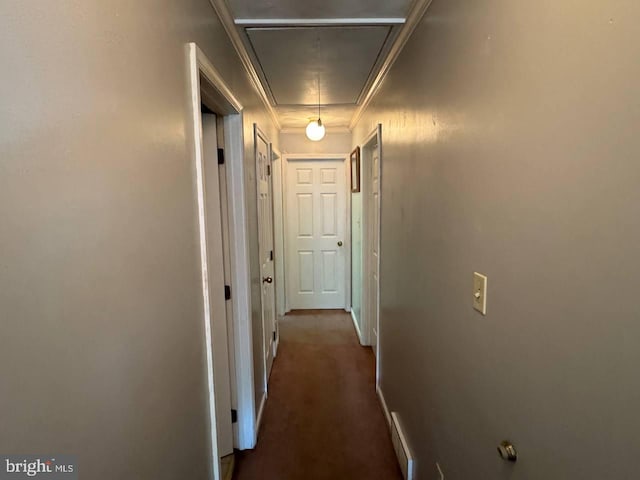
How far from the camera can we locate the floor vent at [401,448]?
1.72 metres

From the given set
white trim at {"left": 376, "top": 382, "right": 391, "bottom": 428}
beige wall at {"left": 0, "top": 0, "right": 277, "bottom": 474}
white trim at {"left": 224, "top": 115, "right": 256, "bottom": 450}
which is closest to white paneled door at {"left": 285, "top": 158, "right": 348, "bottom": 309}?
white trim at {"left": 376, "top": 382, "right": 391, "bottom": 428}

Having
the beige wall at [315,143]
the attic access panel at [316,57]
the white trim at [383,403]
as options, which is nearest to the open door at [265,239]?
the attic access panel at [316,57]

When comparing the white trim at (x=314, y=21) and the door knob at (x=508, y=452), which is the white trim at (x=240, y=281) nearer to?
the white trim at (x=314, y=21)

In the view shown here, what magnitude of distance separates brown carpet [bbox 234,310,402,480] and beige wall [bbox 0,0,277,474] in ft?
3.67

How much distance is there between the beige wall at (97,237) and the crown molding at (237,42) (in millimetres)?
396

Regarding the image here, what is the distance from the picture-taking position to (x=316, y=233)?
428 cm

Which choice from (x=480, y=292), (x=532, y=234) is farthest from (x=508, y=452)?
(x=532, y=234)

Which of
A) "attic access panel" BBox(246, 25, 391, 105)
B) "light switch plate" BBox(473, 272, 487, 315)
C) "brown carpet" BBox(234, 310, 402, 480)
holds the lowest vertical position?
"brown carpet" BBox(234, 310, 402, 480)

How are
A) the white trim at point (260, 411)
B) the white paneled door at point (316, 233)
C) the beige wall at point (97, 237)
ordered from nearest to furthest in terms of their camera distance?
the beige wall at point (97, 237) < the white trim at point (260, 411) < the white paneled door at point (316, 233)

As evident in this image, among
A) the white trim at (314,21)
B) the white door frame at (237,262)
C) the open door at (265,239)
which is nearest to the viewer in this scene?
the white door frame at (237,262)

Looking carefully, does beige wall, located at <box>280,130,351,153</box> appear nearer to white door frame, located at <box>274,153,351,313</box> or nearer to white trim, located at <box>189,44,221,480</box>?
white door frame, located at <box>274,153,351,313</box>

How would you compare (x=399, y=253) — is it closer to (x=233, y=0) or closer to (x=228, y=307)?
(x=228, y=307)

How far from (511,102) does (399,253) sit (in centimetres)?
122

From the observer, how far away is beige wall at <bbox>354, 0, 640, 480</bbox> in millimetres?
558
